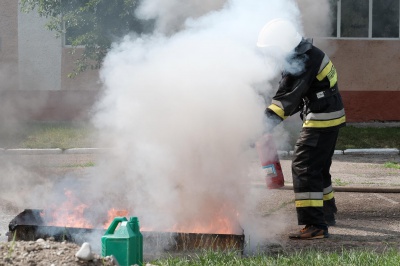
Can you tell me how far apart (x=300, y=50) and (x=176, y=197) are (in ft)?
5.51

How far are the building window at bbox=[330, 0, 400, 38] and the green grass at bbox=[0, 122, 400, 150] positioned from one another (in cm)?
300

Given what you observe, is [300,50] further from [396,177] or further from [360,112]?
[360,112]

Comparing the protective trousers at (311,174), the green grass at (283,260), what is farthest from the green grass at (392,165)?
the green grass at (283,260)

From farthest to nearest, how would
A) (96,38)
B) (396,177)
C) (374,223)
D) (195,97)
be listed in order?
(96,38), (396,177), (374,223), (195,97)

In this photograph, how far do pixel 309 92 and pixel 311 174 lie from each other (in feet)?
2.43

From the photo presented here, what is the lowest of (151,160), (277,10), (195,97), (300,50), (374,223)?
(374,223)

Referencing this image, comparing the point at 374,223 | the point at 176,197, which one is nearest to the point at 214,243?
the point at 176,197

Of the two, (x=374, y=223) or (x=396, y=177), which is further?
(x=396, y=177)

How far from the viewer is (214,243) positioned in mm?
5172

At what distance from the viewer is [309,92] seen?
6.30 m

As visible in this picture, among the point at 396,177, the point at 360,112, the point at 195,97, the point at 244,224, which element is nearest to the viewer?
the point at 195,97

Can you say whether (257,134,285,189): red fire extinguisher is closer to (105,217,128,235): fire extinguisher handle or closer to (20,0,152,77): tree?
(105,217,128,235): fire extinguisher handle

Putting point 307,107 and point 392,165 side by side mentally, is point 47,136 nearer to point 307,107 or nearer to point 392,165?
point 392,165

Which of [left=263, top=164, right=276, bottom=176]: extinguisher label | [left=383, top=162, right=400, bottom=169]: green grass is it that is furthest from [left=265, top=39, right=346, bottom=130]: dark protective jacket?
[left=383, top=162, right=400, bottom=169]: green grass
